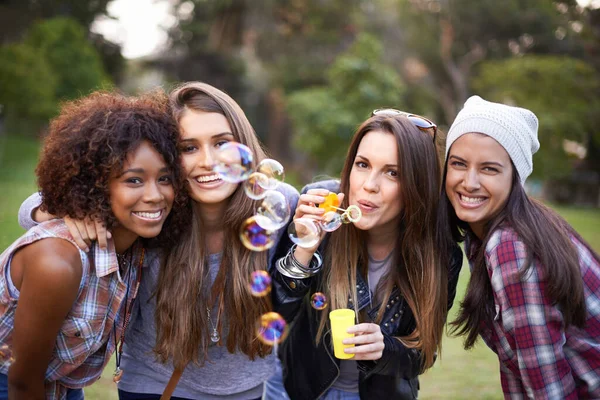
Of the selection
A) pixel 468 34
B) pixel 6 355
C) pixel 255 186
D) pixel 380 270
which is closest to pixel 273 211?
pixel 255 186

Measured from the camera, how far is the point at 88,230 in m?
1.91

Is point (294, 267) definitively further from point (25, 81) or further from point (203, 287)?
point (25, 81)

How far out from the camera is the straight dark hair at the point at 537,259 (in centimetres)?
198

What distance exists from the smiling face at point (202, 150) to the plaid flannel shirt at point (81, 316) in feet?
1.47

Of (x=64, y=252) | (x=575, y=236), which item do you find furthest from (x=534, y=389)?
(x=64, y=252)

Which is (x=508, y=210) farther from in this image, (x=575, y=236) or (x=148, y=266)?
(x=148, y=266)

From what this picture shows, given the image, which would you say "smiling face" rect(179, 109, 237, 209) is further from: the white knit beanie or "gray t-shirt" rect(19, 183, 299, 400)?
the white knit beanie

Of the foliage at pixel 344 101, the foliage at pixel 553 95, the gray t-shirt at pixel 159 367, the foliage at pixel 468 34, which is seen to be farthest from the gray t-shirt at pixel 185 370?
the foliage at pixel 468 34

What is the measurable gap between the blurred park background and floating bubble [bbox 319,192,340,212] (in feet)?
35.4

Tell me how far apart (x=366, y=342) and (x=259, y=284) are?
1.75 feet

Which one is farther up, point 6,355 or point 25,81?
point 25,81

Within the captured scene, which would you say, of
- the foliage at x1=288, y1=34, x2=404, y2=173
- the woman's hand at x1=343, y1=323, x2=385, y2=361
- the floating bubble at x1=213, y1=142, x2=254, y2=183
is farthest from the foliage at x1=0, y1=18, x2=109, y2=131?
the woman's hand at x1=343, y1=323, x2=385, y2=361

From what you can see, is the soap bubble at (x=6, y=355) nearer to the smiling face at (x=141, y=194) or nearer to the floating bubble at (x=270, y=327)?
the smiling face at (x=141, y=194)

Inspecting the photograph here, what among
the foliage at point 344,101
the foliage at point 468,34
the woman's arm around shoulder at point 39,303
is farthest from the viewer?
the foliage at point 468,34
